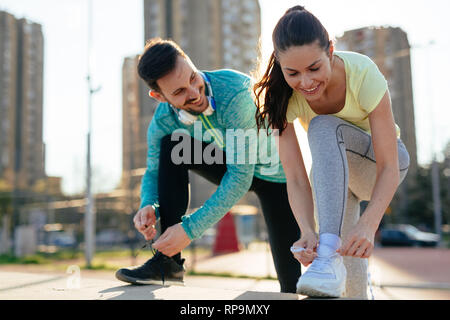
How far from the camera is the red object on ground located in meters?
14.8

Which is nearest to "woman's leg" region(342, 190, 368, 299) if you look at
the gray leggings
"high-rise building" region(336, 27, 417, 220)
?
the gray leggings

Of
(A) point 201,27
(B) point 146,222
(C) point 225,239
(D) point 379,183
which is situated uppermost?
(A) point 201,27

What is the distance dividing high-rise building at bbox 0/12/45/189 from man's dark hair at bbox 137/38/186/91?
45851 mm

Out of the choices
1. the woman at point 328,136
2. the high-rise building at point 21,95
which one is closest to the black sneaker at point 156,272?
the woman at point 328,136

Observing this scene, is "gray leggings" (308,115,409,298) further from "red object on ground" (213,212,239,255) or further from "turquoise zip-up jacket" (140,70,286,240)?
"red object on ground" (213,212,239,255)

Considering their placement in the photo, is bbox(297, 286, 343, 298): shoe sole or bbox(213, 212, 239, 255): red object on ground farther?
bbox(213, 212, 239, 255): red object on ground

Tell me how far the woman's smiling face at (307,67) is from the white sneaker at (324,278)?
0.57 m

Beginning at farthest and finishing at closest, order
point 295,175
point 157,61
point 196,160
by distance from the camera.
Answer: point 196,160 → point 157,61 → point 295,175

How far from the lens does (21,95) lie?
4741 cm

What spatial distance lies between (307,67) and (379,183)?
18.4 inches

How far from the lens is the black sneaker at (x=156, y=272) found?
1.94 metres

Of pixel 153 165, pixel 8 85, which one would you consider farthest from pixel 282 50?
pixel 8 85

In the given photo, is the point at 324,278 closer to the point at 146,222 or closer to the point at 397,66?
the point at 146,222
